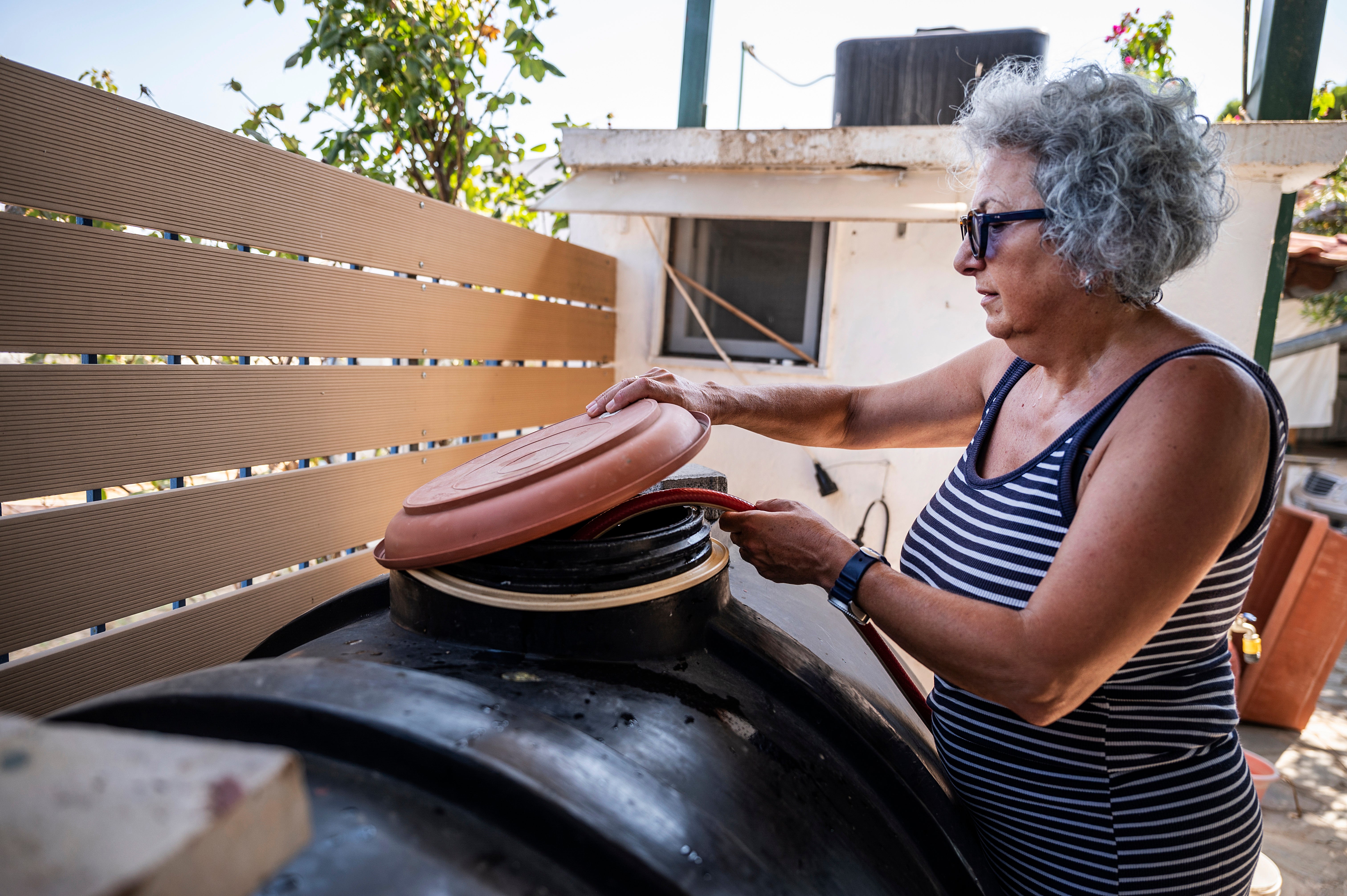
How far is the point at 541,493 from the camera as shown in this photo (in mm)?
1150

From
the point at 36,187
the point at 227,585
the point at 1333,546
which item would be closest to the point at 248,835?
the point at 36,187

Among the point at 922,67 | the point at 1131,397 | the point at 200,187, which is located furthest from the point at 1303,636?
the point at 200,187

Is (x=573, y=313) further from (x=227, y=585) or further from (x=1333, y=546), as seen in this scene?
(x=1333, y=546)

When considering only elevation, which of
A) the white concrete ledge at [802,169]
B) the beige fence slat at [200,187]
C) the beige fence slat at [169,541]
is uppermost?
the white concrete ledge at [802,169]

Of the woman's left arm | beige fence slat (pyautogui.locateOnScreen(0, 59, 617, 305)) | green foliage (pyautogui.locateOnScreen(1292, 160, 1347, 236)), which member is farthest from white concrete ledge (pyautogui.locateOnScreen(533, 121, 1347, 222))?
green foliage (pyautogui.locateOnScreen(1292, 160, 1347, 236))

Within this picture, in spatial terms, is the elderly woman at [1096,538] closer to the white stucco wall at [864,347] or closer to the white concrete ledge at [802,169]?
the white concrete ledge at [802,169]

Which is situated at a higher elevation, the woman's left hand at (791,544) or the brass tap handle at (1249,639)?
the woman's left hand at (791,544)

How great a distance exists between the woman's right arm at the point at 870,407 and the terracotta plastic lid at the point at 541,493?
45 centimetres

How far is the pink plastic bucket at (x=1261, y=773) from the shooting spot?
8.61 ft

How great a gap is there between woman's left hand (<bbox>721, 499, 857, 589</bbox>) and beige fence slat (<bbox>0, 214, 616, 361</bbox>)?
61.3 inches

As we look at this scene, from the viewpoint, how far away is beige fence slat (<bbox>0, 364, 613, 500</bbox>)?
169 centimetres

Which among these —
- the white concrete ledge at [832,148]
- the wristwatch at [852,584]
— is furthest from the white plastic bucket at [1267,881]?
the white concrete ledge at [832,148]

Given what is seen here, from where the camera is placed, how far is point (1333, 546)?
165 inches

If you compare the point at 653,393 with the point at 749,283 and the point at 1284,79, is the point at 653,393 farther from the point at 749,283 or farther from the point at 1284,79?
the point at 1284,79
